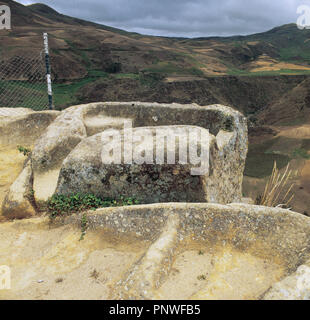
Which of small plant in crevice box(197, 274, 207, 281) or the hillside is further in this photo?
the hillside

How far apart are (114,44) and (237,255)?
5481cm

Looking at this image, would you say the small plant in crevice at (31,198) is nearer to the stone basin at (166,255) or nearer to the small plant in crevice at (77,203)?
the small plant in crevice at (77,203)

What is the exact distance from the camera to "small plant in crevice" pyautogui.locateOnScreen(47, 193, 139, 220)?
4.77 metres

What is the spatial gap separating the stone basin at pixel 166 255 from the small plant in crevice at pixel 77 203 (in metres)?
0.20

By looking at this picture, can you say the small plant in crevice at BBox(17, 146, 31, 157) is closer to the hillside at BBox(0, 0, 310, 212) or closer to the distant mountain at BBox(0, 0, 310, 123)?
the hillside at BBox(0, 0, 310, 212)

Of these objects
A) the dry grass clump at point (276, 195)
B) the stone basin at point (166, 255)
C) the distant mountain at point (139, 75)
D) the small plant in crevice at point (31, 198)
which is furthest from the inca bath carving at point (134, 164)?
the distant mountain at point (139, 75)

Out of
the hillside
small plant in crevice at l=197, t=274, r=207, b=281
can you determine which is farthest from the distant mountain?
small plant in crevice at l=197, t=274, r=207, b=281

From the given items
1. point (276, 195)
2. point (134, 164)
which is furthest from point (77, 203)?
point (276, 195)

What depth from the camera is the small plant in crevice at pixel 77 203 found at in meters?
4.77

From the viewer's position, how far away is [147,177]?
4.81 metres

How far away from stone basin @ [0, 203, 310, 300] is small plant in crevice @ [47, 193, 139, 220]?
199 millimetres

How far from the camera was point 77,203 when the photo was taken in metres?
4.85

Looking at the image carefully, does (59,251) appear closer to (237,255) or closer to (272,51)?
(237,255)

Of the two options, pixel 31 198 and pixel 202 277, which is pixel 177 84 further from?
pixel 202 277
